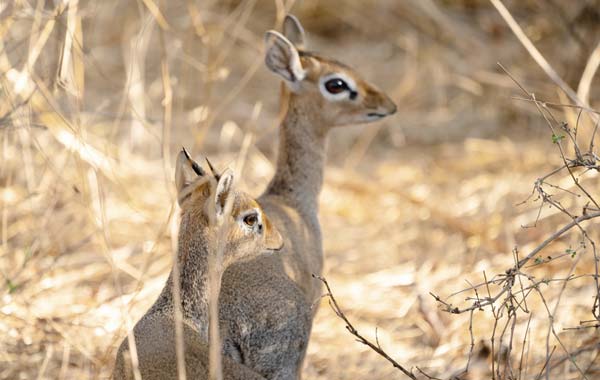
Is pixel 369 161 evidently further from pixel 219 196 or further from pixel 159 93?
pixel 219 196

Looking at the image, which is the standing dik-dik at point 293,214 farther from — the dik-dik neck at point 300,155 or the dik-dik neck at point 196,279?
the dik-dik neck at point 196,279

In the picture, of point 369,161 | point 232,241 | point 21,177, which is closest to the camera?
point 232,241

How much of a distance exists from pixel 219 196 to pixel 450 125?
526 cm

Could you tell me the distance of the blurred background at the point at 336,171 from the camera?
15.1ft

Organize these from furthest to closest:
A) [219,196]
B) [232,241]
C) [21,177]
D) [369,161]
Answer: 1. [369,161]
2. [21,177]
3. [232,241]
4. [219,196]

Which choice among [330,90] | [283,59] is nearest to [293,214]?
[330,90]

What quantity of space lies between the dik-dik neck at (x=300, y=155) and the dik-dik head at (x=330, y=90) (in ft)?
0.12

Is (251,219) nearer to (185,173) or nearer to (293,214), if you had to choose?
(185,173)

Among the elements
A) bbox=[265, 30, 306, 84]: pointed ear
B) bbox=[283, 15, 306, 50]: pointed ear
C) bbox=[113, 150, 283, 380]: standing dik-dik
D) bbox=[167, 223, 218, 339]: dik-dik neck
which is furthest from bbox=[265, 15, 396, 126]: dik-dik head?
bbox=[167, 223, 218, 339]: dik-dik neck

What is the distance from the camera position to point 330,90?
5.25m

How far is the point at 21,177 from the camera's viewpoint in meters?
7.20

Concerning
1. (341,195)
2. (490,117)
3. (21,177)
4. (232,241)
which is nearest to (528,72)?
(490,117)

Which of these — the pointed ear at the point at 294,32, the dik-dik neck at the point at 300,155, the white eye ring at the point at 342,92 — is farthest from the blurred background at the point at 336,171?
the white eye ring at the point at 342,92

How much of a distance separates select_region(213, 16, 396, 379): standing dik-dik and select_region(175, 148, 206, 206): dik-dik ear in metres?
0.37
